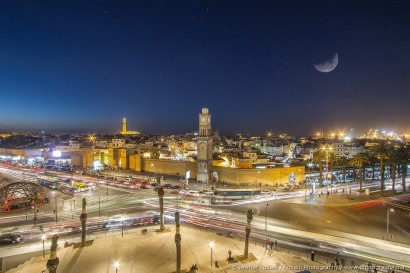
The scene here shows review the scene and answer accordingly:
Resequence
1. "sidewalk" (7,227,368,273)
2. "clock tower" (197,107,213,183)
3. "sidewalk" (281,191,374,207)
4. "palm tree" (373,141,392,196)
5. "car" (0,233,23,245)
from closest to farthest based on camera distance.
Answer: "sidewalk" (7,227,368,273) → "car" (0,233,23,245) → "sidewalk" (281,191,374,207) → "palm tree" (373,141,392,196) → "clock tower" (197,107,213,183)

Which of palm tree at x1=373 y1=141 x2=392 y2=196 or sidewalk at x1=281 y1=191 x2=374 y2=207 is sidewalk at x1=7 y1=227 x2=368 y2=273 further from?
palm tree at x1=373 y1=141 x2=392 y2=196

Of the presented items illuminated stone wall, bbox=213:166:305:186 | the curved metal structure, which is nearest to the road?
the curved metal structure

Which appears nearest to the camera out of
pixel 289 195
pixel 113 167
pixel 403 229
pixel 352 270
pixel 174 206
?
pixel 352 270

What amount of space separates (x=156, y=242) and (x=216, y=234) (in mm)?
5435

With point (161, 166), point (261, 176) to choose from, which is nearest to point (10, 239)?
point (261, 176)

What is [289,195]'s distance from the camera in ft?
142

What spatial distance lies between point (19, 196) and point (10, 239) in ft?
47.3

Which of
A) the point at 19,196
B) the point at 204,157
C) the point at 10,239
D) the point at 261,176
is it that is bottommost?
the point at 10,239

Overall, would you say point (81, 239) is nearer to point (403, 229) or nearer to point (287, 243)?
point (287, 243)

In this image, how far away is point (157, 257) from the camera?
22.0m

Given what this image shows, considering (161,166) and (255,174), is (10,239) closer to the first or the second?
(255,174)

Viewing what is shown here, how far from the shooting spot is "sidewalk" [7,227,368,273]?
789 inches

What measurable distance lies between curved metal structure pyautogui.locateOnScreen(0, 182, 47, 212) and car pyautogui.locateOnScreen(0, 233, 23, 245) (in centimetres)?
1144

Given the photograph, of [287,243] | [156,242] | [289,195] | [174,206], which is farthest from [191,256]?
[289,195]
